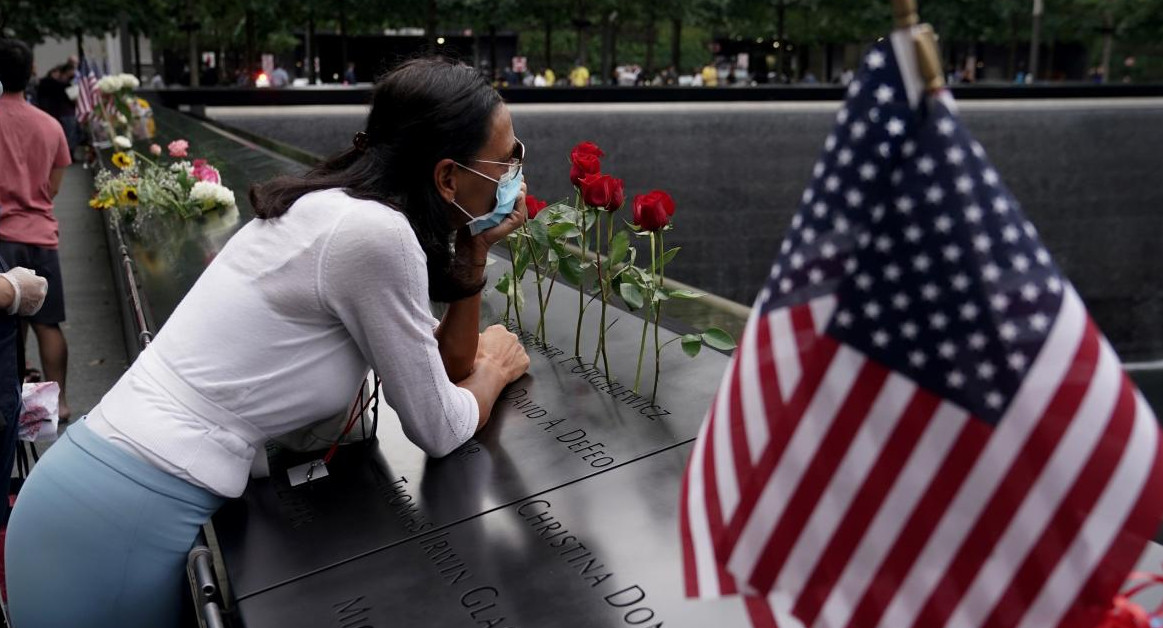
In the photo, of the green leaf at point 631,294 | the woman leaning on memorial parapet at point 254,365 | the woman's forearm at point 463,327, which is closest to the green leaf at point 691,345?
the green leaf at point 631,294

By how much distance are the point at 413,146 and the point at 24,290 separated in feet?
4.60

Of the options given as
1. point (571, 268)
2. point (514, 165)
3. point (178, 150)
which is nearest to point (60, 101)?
point (178, 150)

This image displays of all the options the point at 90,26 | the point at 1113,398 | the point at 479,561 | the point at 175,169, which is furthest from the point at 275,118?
the point at 1113,398

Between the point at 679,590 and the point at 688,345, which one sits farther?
the point at 688,345

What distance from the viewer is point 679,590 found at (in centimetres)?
201

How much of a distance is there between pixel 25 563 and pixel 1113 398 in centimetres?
188

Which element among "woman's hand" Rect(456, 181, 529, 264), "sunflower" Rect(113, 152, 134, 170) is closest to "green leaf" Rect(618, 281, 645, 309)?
"woman's hand" Rect(456, 181, 529, 264)

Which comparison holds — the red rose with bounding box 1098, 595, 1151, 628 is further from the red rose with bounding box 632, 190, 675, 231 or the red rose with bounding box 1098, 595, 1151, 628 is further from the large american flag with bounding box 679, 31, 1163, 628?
the red rose with bounding box 632, 190, 675, 231

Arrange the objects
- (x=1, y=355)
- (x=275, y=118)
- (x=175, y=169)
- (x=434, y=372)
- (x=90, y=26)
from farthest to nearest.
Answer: (x=90, y=26)
(x=275, y=118)
(x=175, y=169)
(x=1, y=355)
(x=434, y=372)

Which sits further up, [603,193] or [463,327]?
[603,193]

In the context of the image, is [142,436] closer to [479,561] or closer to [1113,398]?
[479,561]

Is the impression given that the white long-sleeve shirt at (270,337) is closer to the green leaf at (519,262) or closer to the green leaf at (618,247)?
the green leaf at (618,247)

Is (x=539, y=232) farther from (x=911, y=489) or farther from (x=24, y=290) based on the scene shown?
(x=911, y=489)

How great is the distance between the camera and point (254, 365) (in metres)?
2.13
